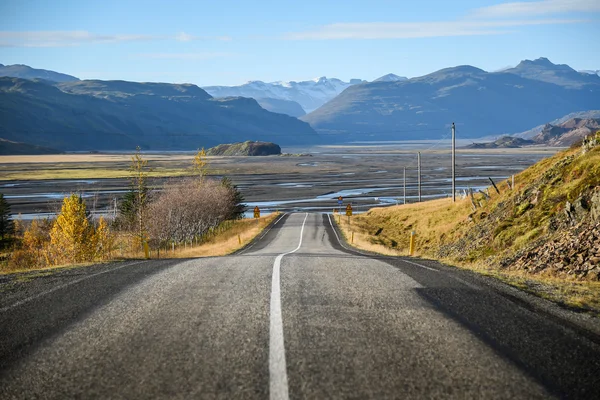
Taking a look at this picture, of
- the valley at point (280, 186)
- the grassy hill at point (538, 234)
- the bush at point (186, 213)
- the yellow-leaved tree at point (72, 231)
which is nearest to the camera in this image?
the grassy hill at point (538, 234)

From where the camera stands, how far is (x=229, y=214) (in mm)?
75562

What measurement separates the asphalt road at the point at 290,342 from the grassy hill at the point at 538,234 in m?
2.99

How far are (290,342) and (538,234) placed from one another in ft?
62.4

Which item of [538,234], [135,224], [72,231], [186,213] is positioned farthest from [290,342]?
[135,224]

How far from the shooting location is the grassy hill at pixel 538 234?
1491cm

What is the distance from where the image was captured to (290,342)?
7.45 metres

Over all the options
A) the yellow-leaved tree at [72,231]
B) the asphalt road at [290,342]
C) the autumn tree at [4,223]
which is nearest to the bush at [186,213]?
the yellow-leaved tree at [72,231]

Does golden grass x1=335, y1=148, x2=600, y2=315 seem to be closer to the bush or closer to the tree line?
the bush

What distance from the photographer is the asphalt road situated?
241 inches

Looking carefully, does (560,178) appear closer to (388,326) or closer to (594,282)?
(594,282)

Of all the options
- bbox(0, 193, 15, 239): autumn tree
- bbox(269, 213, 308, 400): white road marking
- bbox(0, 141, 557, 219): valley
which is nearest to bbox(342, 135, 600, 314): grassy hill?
bbox(269, 213, 308, 400): white road marking

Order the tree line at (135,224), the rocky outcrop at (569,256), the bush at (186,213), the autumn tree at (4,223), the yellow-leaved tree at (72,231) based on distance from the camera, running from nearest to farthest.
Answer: the rocky outcrop at (569,256) < the yellow-leaved tree at (72,231) < the tree line at (135,224) < the bush at (186,213) < the autumn tree at (4,223)

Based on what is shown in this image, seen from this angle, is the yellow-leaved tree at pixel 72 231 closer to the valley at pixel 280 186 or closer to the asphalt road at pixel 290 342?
the valley at pixel 280 186

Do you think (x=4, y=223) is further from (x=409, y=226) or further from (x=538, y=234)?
(x=538, y=234)
